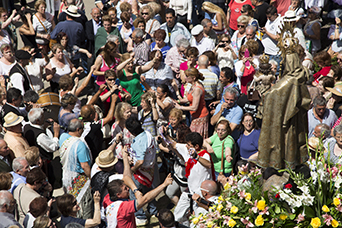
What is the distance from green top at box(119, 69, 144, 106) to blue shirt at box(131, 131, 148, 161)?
2.32m

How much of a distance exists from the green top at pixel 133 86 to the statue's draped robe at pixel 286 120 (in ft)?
15.5

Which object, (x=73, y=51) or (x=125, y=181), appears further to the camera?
(x=73, y=51)

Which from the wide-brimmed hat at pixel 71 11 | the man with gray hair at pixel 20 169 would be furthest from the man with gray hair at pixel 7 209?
the wide-brimmed hat at pixel 71 11

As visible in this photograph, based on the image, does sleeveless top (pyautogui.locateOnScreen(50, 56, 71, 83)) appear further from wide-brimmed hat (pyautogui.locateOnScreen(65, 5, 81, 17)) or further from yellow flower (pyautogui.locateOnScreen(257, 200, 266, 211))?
yellow flower (pyautogui.locateOnScreen(257, 200, 266, 211))

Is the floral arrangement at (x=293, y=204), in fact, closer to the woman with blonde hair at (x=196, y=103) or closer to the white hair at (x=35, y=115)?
the woman with blonde hair at (x=196, y=103)

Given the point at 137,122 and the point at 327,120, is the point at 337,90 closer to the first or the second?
the point at 327,120

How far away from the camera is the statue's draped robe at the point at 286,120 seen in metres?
4.20

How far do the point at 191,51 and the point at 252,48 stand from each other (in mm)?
1270

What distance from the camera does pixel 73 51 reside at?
1105 centimetres

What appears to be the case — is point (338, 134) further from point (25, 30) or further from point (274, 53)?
point (25, 30)

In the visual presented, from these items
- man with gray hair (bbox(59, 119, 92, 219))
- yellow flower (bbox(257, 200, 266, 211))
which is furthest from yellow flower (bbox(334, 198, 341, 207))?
man with gray hair (bbox(59, 119, 92, 219))

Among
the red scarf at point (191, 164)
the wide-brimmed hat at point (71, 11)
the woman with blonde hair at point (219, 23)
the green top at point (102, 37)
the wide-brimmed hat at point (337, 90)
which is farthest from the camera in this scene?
the woman with blonde hair at point (219, 23)

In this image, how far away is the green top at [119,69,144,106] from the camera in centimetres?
878

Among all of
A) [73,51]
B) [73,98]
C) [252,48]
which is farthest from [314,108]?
[73,51]
